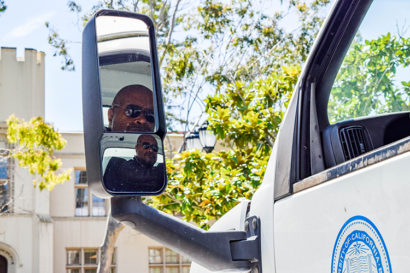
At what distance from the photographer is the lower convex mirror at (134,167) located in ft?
4.86

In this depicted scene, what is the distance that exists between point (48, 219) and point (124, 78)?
20.7 meters

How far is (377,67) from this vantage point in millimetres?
1413

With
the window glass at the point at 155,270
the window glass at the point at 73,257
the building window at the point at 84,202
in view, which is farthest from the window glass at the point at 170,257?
the window glass at the point at 73,257

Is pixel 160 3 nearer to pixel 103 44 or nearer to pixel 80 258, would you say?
pixel 80 258

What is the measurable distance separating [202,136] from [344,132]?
8.59m

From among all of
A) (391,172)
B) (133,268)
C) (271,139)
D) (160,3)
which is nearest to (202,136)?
(271,139)

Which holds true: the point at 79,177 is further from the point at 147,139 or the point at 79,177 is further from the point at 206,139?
the point at 147,139

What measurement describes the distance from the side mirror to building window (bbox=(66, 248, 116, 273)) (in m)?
20.9

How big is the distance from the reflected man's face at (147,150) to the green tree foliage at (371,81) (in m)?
0.44

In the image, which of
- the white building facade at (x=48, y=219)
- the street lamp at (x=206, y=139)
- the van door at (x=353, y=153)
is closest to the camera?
the van door at (x=353, y=153)

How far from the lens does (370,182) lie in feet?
3.71

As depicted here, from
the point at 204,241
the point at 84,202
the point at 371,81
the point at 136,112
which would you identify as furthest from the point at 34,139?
the point at 371,81

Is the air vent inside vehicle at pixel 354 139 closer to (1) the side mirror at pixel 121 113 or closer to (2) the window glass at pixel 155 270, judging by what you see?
(1) the side mirror at pixel 121 113

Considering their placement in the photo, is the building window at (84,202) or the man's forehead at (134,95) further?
the building window at (84,202)
